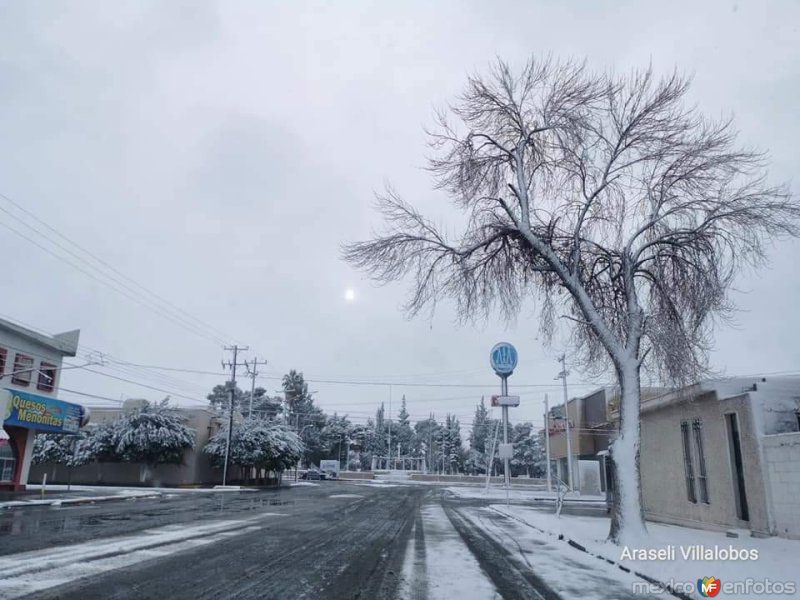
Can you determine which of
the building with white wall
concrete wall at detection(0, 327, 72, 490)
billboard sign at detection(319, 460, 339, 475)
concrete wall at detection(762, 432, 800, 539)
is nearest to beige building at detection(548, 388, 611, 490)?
billboard sign at detection(319, 460, 339, 475)

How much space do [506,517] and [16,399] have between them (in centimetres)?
2552

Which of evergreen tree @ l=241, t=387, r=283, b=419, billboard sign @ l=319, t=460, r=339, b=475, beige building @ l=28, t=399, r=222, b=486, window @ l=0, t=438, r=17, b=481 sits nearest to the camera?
window @ l=0, t=438, r=17, b=481

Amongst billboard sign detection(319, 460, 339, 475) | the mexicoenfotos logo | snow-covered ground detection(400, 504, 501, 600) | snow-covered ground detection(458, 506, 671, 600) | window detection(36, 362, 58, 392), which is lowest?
snow-covered ground detection(458, 506, 671, 600)

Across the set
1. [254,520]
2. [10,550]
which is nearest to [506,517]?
[254,520]

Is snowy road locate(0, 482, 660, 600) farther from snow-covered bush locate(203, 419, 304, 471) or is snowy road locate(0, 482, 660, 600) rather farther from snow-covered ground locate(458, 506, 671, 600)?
snow-covered bush locate(203, 419, 304, 471)

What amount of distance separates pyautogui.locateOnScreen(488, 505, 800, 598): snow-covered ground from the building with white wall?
26.2 m

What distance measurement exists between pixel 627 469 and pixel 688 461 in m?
5.99

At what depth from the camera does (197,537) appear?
506 inches

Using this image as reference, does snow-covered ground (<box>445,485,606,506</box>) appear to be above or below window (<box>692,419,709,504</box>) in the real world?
below

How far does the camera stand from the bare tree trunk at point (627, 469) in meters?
12.9

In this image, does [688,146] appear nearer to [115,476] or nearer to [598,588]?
[598,588]

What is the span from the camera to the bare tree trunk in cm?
1290

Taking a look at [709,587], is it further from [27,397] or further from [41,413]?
[41,413]

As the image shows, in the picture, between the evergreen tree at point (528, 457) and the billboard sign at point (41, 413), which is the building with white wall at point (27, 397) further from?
the evergreen tree at point (528, 457)
